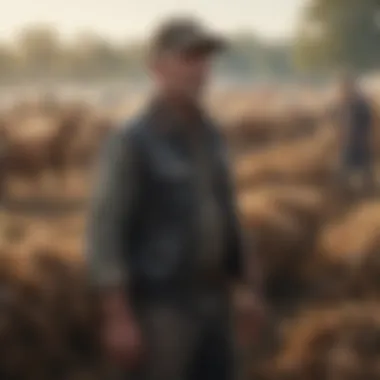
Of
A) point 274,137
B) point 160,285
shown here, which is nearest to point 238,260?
point 160,285

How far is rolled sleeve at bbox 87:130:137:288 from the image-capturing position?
5.16ft

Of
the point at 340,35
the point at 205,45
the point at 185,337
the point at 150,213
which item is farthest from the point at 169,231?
the point at 340,35

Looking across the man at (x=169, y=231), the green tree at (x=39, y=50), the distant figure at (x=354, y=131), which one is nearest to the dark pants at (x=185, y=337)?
the man at (x=169, y=231)

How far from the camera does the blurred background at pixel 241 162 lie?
170cm

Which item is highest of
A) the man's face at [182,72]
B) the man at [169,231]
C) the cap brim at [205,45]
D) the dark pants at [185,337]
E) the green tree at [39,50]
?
the green tree at [39,50]

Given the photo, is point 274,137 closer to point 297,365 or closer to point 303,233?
point 303,233

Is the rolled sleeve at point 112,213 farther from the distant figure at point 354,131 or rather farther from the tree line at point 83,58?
the distant figure at point 354,131

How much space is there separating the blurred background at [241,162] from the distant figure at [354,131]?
0.06ft

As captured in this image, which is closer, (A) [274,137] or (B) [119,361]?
(B) [119,361]

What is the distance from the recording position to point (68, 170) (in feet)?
5.58

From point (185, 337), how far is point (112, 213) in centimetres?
26

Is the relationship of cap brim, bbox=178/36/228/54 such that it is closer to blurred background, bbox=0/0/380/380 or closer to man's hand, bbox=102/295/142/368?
blurred background, bbox=0/0/380/380

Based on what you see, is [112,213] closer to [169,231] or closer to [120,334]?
[169,231]

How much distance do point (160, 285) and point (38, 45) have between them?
0.51 meters
